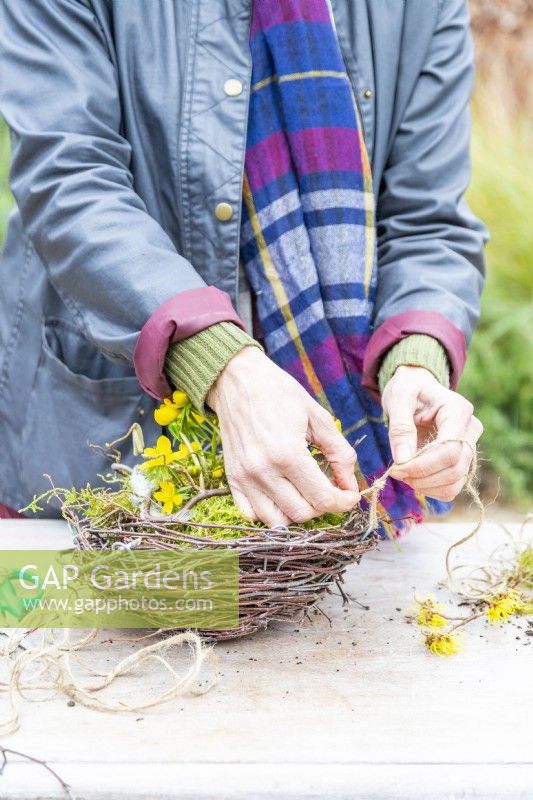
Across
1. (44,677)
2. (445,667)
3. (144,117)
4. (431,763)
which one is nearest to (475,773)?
(431,763)

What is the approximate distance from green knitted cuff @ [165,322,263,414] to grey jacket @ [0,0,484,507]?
72 millimetres

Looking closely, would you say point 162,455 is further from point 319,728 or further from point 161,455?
point 319,728

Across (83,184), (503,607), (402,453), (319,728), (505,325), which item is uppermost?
(83,184)

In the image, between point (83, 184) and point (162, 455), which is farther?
point (83, 184)

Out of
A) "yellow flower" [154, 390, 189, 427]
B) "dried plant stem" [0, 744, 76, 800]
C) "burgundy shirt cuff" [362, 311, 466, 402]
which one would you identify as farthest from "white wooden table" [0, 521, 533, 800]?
"burgundy shirt cuff" [362, 311, 466, 402]

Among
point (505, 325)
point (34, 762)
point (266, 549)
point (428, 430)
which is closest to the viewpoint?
point (34, 762)

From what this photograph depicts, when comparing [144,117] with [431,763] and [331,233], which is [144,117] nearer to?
[331,233]

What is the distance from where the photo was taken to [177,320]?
1.15 meters

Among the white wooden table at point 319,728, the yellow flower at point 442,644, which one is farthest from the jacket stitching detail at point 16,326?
the yellow flower at point 442,644

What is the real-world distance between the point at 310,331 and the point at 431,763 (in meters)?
0.73

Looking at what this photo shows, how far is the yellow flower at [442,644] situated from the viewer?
115 centimetres

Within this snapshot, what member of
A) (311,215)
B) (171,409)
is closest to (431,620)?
(171,409)

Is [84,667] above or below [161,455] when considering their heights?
below

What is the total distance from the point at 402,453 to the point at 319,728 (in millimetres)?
366
